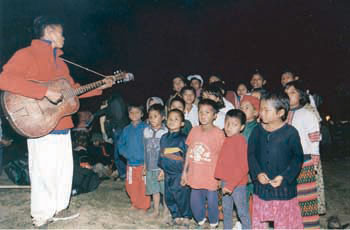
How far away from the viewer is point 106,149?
6492 millimetres

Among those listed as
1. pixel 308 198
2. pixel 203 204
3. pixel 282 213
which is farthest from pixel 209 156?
pixel 308 198

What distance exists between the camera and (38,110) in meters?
3.42

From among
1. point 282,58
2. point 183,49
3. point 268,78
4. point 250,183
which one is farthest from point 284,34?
point 250,183

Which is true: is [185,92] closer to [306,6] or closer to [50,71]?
[50,71]

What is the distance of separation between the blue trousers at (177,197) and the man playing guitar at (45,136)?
48.9 inches

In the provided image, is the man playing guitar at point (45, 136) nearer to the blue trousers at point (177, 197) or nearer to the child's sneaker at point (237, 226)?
the blue trousers at point (177, 197)

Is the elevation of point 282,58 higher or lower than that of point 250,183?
higher

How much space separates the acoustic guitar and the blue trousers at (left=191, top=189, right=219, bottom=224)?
1.78 meters

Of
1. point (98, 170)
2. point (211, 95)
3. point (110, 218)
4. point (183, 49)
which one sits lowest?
point (110, 218)

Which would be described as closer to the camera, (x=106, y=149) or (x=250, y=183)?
(x=250, y=183)

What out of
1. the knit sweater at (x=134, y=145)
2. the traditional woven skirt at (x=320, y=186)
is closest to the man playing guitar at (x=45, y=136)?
the knit sweater at (x=134, y=145)

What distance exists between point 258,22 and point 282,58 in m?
1.95

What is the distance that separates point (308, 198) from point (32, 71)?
3241mm

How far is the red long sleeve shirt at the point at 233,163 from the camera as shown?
3252 millimetres
